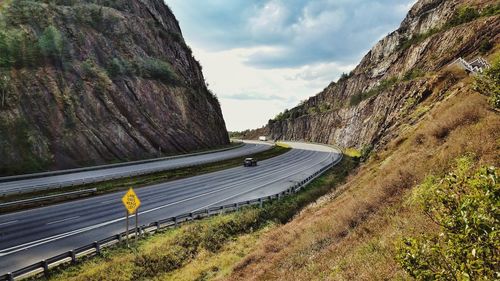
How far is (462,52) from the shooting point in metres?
46.9

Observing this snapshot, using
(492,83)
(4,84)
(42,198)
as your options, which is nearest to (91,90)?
(4,84)

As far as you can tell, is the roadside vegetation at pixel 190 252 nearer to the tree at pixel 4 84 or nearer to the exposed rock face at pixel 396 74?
the exposed rock face at pixel 396 74

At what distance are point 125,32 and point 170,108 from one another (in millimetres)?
17094

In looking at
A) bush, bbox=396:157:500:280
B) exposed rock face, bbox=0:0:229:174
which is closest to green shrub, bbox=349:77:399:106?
exposed rock face, bbox=0:0:229:174

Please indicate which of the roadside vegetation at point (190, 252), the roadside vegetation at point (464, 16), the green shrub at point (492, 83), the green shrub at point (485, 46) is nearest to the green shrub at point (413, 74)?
the roadside vegetation at point (464, 16)

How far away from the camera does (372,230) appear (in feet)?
47.0

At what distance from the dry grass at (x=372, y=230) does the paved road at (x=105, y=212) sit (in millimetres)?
10225

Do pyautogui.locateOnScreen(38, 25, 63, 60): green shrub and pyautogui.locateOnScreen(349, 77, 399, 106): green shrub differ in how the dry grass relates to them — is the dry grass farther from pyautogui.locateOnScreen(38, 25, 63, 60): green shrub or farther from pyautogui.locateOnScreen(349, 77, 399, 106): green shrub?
pyautogui.locateOnScreen(349, 77, 399, 106): green shrub

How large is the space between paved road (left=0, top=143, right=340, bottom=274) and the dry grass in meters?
10.2

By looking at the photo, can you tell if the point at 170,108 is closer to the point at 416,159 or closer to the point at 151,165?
the point at 151,165

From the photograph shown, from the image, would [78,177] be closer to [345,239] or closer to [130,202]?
[130,202]

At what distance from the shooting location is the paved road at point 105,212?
61.9ft

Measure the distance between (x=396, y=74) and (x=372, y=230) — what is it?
2361 inches

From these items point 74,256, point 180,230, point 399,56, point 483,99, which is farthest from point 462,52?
point 74,256
